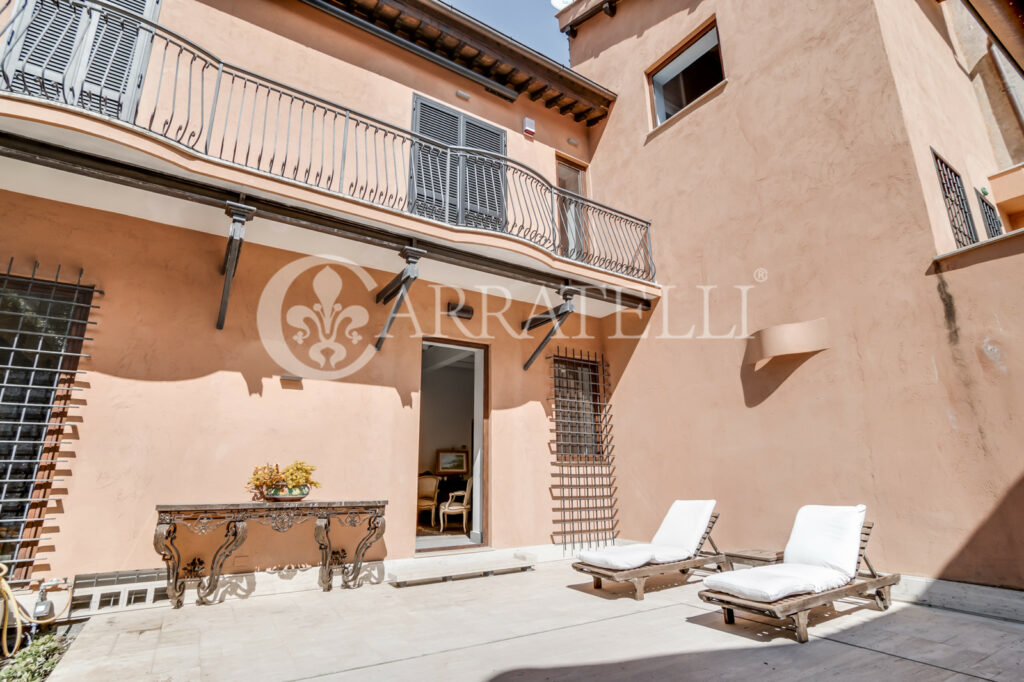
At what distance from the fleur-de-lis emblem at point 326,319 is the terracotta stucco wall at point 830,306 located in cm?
394

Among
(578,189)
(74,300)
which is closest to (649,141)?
(578,189)

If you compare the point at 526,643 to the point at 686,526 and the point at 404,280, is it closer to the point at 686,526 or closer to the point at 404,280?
the point at 686,526

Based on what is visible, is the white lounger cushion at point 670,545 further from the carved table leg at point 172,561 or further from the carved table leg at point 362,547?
the carved table leg at point 172,561

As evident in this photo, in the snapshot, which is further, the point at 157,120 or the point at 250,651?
the point at 157,120

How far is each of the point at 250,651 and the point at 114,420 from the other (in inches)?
102

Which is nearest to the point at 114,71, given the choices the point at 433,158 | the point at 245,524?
the point at 433,158

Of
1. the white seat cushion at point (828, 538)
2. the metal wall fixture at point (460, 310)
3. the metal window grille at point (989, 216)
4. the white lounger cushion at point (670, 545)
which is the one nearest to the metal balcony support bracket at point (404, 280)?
the metal wall fixture at point (460, 310)

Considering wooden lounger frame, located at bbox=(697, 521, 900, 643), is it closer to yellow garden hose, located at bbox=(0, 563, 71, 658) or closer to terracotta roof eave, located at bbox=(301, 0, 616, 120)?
yellow garden hose, located at bbox=(0, 563, 71, 658)

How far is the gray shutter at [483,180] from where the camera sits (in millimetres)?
6883

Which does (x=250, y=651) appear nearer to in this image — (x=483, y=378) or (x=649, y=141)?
(x=483, y=378)

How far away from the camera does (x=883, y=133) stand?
506 centimetres

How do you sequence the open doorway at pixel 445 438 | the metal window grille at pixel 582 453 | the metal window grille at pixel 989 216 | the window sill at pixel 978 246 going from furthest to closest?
the open doorway at pixel 445 438 < the metal window grille at pixel 582 453 < the metal window grille at pixel 989 216 < the window sill at pixel 978 246

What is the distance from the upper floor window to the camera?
772cm

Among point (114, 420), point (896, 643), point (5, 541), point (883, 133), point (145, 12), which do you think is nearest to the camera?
point (896, 643)
